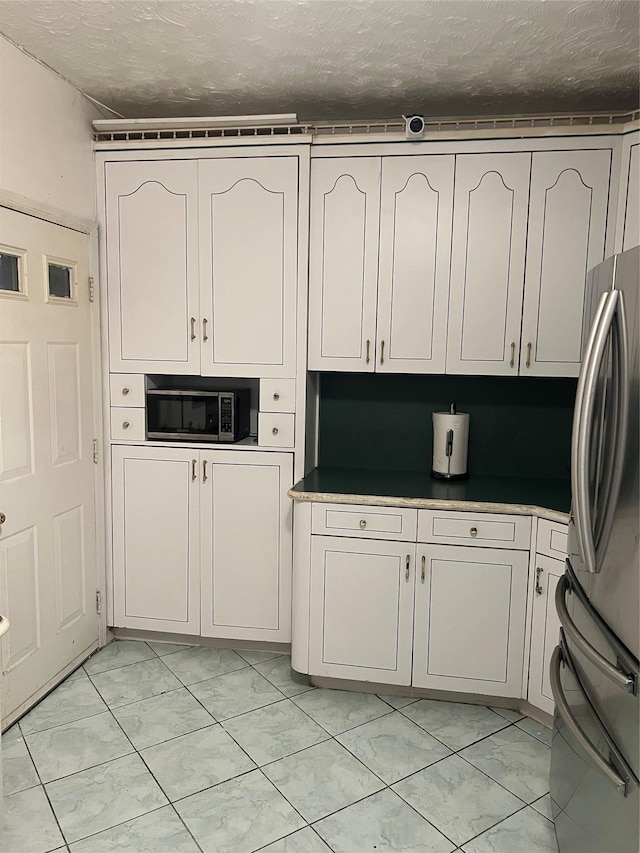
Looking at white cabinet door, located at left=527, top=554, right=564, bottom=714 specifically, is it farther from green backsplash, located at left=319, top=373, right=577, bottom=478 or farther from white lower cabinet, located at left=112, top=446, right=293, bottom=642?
white lower cabinet, located at left=112, top=446, right=293, bottom=642

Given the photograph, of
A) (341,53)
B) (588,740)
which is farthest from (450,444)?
(341,53)

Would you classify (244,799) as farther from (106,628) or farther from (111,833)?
(106,628)

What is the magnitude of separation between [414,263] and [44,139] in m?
1.61

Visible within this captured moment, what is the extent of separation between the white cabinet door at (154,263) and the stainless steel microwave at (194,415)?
13cm

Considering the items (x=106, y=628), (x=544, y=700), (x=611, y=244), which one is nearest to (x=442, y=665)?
(x=544, y=700)

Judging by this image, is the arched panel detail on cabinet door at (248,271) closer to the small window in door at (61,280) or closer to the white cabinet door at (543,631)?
the small window in door at (61,280)

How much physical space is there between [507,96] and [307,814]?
2927 millimetres

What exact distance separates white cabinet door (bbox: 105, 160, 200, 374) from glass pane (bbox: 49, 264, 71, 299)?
0.23 metres

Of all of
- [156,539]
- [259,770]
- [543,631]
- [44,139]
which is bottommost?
[259,770]

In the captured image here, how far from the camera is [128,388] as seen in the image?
3043 millimetres

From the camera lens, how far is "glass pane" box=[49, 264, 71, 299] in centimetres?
269

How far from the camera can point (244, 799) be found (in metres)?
2.13

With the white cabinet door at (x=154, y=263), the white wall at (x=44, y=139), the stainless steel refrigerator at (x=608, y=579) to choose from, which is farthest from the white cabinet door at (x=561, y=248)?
the white wall at (x=44, y=139)

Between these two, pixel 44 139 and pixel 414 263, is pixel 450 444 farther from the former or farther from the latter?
pixel 44 139
